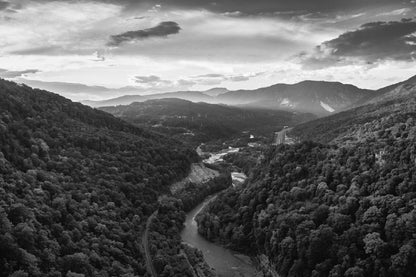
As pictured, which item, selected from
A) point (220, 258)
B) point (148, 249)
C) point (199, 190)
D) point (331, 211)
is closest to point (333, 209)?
point (331, 211)

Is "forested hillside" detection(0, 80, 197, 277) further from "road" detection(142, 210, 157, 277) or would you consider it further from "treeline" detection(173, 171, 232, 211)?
"treeline" detection(173, 171, 232, 211)

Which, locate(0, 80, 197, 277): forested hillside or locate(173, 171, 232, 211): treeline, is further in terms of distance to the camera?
locate(173, 171, 232, 211): treeline

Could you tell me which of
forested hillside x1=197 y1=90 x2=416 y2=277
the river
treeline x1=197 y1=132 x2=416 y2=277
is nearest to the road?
the river

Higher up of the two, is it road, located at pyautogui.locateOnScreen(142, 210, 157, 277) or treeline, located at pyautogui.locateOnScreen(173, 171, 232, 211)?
treeline, located at pyautogui.locateOnScreen(173, 171, 232, 211)

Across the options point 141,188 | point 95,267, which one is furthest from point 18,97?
point 95,267

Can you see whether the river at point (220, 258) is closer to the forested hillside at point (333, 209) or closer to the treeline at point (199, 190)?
the forested hillside at point (333, 209)

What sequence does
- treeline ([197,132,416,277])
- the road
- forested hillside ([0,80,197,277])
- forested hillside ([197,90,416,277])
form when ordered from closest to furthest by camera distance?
forested hillside ([0,80,197,277]), treeline ([197,132,416,277]), forested hillside ([197,90,416,277]), the road

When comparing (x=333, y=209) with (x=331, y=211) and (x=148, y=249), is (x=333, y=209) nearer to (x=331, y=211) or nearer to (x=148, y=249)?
(x=331, y=211)
